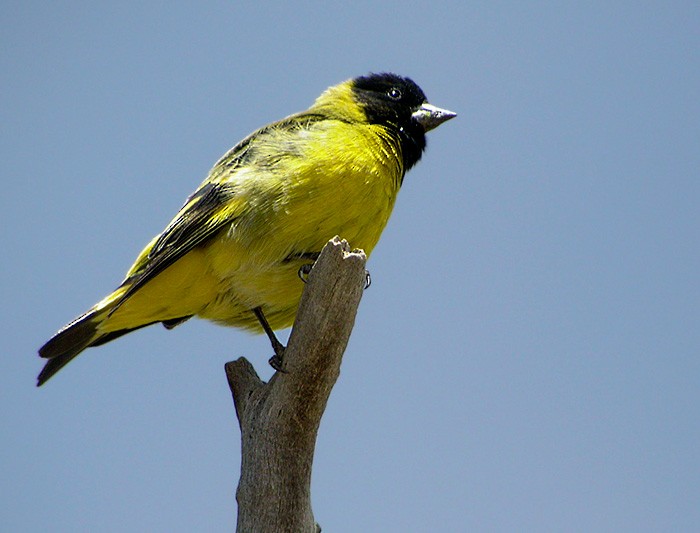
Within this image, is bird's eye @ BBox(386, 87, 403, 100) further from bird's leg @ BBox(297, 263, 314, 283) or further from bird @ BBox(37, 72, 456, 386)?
bird's leg @ BBox(297, 263, 314, 283)

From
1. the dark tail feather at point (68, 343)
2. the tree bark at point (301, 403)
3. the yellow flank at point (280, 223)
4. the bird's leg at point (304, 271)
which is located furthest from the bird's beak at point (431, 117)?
the dark tail feather at point (68, 343)

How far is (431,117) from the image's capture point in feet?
18.3

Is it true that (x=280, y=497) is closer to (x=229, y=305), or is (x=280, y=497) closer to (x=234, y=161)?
(x=229, y=305)

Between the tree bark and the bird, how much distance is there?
313 millimetres

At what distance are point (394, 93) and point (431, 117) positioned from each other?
1.08 ft

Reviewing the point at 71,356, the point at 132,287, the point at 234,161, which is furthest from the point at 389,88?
the point at 71,356

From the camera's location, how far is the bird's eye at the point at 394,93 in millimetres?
5693

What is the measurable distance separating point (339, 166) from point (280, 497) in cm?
167

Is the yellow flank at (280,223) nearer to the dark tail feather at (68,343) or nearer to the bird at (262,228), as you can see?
the bird at (262,228)

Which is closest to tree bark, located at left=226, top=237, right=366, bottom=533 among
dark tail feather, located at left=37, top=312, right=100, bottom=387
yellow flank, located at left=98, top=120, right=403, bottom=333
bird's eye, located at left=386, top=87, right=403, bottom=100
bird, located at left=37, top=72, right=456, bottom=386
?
bird, located at left=37, top=72, right=456, bottom=386

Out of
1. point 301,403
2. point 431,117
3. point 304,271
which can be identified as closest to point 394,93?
Result: point 431,117

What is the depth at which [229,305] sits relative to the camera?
16.1 ft

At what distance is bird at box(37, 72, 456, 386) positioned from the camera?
14.8 feet

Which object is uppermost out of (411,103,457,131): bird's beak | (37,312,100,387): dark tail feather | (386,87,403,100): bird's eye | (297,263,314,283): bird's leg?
(386,87,403,100): bird's eye
